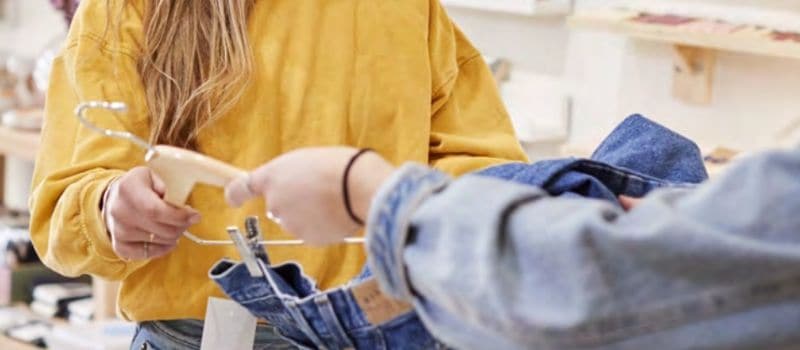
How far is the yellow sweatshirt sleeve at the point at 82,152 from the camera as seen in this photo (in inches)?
42.4

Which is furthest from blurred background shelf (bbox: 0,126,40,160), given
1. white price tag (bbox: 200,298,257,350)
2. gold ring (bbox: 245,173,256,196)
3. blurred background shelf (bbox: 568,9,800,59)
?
gold ring (bbox: 245,173,256,196)

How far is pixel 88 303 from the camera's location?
2635 mm

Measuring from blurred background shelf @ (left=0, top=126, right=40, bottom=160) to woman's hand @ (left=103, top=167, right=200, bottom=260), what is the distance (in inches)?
65.2

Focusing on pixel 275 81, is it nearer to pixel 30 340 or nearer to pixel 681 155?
pixel 681 155

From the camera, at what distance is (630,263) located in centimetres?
61

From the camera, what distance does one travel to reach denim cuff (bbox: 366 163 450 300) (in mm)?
670

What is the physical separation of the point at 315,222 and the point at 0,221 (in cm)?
238

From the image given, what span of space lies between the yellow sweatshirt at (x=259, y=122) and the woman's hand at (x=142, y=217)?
0.07 meters

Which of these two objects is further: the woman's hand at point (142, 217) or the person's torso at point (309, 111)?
the person's torso at point (309, 111)

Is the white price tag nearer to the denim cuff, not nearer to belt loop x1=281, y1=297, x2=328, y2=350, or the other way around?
belt loop x1=281, y1=297, x2=328, y2=350

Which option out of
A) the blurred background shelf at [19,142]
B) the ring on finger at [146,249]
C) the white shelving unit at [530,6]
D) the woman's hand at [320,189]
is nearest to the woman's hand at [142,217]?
the ring on finger at [146,249]

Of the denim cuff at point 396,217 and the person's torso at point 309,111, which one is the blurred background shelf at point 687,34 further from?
the denim cuff at point 396,217

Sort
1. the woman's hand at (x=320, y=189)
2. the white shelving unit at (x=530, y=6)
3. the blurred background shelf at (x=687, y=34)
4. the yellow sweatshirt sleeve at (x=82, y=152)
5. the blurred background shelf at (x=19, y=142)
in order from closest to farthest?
the woman's hand at (x=320, y=189) < the yellow sweatshirt sleeve at (x=82, y=152) < the blurred background shelf at (x=687, y=34) < the white shelving unit at (x=530, y=6) < the blurred background shelf at (x=19, y=142)

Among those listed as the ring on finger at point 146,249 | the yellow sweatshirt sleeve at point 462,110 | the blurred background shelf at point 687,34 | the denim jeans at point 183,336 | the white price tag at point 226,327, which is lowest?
the denim jeans at point 183,336
